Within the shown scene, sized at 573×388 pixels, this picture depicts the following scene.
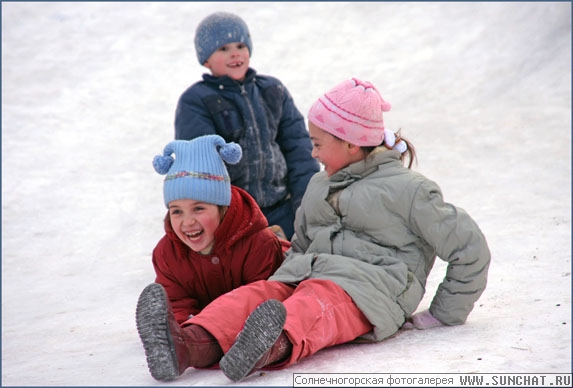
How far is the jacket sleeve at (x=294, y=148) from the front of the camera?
13.6 ft

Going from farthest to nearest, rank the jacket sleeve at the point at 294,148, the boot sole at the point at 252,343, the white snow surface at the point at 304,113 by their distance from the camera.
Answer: the jacket sleeve at the point at 294,148 < the white snow surface at the point at 304,113 < the boot sole at the point at 252,343

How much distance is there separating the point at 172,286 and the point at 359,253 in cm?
71

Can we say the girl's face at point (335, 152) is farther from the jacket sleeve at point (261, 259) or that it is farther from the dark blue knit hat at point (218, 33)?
the dark blue knit hat at point (218, 33)

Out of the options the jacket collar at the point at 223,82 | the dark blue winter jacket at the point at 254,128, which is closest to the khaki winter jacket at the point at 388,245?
the dark blue winter jacket at the point at 254,128

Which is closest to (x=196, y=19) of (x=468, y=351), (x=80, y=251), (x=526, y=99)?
(x=526, y=99)

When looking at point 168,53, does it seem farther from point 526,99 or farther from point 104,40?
point 526,99

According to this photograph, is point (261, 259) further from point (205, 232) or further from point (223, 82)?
point (223, 82)

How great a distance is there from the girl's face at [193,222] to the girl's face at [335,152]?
17.8 inches

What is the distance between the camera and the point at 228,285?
3088 millimetres

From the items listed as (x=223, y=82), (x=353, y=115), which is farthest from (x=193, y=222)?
(x=223, y=82)

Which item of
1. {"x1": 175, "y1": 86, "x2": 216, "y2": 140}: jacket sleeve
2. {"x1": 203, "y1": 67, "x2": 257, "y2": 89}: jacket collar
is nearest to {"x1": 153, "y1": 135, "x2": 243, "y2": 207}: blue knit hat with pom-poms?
{"x1": 175, "y1": 86, "x2": 216, "y2": 140}: jacket sleeve

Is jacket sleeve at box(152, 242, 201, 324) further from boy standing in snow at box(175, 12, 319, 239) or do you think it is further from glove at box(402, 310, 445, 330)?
boy standing in snow at box(175, 12, 319, 239)

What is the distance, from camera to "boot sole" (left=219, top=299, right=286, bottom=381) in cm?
228

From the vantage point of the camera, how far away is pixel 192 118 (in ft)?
13.0
